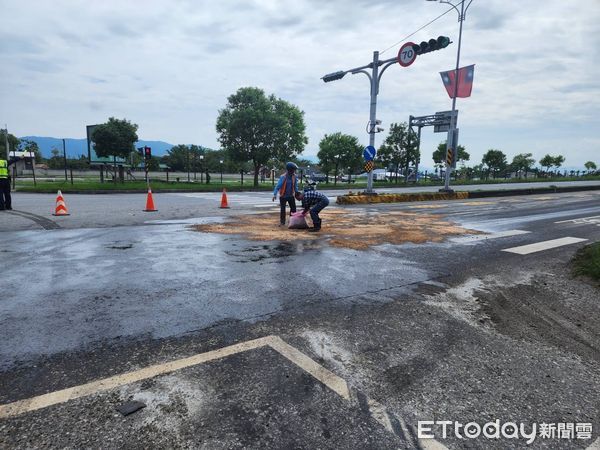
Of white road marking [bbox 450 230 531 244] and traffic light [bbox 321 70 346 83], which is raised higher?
traffic light [bbox 321 70 346 83]

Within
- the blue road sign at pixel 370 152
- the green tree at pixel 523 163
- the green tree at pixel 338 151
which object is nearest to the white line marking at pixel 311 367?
the blue road sign at pixel 370 152

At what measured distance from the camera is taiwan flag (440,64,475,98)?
21.5 m

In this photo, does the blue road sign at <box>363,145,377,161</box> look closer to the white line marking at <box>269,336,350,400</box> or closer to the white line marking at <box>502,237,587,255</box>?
the white line marking at <box>502,237,587,255</box>

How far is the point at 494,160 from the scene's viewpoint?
213 ft

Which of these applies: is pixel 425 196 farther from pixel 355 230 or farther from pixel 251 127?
pixel 251 127

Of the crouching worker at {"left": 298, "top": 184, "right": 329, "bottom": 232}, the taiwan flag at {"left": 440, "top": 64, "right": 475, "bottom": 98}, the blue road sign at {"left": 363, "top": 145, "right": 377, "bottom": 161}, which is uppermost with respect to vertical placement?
the taiwan flag at {"left": 440, "top": 64, "right": 475, "bottom": 98}

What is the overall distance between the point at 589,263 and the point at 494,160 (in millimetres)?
67735

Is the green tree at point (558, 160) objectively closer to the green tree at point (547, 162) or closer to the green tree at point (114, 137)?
Result: the green tree at point (547, 162)

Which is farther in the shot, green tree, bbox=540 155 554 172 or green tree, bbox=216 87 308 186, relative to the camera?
green tree, bbox=540 155 554 172

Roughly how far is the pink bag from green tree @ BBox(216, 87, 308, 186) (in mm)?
23997

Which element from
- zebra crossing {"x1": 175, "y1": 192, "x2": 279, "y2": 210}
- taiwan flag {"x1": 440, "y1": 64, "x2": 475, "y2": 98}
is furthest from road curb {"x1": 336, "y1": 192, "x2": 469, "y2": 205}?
taiwan flag {"x1": 440, "y1": 64, "x2": 475, "y2": 98}

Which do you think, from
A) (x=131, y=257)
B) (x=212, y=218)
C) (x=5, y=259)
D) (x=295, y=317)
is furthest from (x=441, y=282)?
(x=212, y=218)

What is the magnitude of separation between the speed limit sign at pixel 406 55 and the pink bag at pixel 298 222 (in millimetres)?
9724

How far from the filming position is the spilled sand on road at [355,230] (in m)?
7.98
